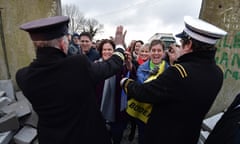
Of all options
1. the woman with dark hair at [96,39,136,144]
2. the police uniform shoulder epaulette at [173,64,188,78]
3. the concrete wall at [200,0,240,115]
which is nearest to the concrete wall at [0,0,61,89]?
the woman with dark hair at [96,39,136,144]

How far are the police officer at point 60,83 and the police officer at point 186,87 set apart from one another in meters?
0.38

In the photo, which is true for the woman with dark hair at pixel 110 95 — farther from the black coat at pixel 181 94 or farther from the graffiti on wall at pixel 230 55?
the graffiti on wall at pixel 230 55

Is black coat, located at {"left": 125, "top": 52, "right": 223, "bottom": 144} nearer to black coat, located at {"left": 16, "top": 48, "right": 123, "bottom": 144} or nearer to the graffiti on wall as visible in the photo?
black coat, located at {"left": 16, "top": 48, "right": 123, "bottom": 144}

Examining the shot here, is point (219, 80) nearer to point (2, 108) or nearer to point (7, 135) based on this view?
point (7, 135)

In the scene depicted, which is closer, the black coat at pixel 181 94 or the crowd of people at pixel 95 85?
the crowd of people at pixel 95 85

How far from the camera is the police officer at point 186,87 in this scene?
157 centimetres

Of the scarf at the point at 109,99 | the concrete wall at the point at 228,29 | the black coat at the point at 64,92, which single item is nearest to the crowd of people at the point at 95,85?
the black coat at the point at 64,92

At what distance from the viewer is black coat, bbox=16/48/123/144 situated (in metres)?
Result: 1.45

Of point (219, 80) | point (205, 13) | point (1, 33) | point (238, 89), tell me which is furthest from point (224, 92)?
point (1, 33)

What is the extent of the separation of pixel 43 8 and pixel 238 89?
3.74m

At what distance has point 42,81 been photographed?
147cm

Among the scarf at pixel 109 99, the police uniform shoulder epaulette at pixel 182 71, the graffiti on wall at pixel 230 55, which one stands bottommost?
the scarf at pixel 109 99

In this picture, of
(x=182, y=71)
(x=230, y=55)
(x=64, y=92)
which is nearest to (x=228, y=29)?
(x=230, y=55)

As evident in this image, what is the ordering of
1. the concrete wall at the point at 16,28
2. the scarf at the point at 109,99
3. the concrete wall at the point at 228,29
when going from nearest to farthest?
the scarf at the point at 109,99, the concrete wall at the point at 228,29, the concrete wall at the point at 16,28
